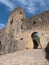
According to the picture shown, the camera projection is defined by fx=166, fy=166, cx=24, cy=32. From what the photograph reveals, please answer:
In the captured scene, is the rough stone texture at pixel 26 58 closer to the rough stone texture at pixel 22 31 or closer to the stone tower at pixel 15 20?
the rough stone texture at pixel 22 31

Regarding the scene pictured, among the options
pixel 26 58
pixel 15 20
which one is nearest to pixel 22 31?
pixel 15 20

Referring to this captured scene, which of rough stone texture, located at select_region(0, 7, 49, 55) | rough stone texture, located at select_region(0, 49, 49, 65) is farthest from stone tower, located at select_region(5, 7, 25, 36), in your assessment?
rough stone texture, located at select_region(0, 49, 49, 65)

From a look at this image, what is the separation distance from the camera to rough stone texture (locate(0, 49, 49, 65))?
13820mm

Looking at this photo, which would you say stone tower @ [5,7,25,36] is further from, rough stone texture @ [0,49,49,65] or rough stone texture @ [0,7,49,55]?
rough stone texture @ [0,49,49,65]

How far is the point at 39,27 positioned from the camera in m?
20.4

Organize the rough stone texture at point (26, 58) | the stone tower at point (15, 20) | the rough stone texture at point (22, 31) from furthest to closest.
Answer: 1. the stone tower at point (15, 20)
2. the rough stone texture at point (22, 31)
3. the rough stone texture at point (26, 58)

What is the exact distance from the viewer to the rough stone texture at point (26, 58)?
13.8 meters

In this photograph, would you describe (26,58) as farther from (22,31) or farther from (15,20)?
(15,20)

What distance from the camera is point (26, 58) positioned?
47.2 feet

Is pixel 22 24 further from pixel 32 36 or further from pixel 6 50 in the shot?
pixel 6 50

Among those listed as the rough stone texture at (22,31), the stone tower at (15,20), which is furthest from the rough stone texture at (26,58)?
the stone tower at (15,20)

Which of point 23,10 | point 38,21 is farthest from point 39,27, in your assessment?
point 23,10

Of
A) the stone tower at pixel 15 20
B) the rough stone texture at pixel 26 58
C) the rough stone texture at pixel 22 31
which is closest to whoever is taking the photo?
the rough stone texture at pixel 26 58

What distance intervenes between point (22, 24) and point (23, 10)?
2.98 m
